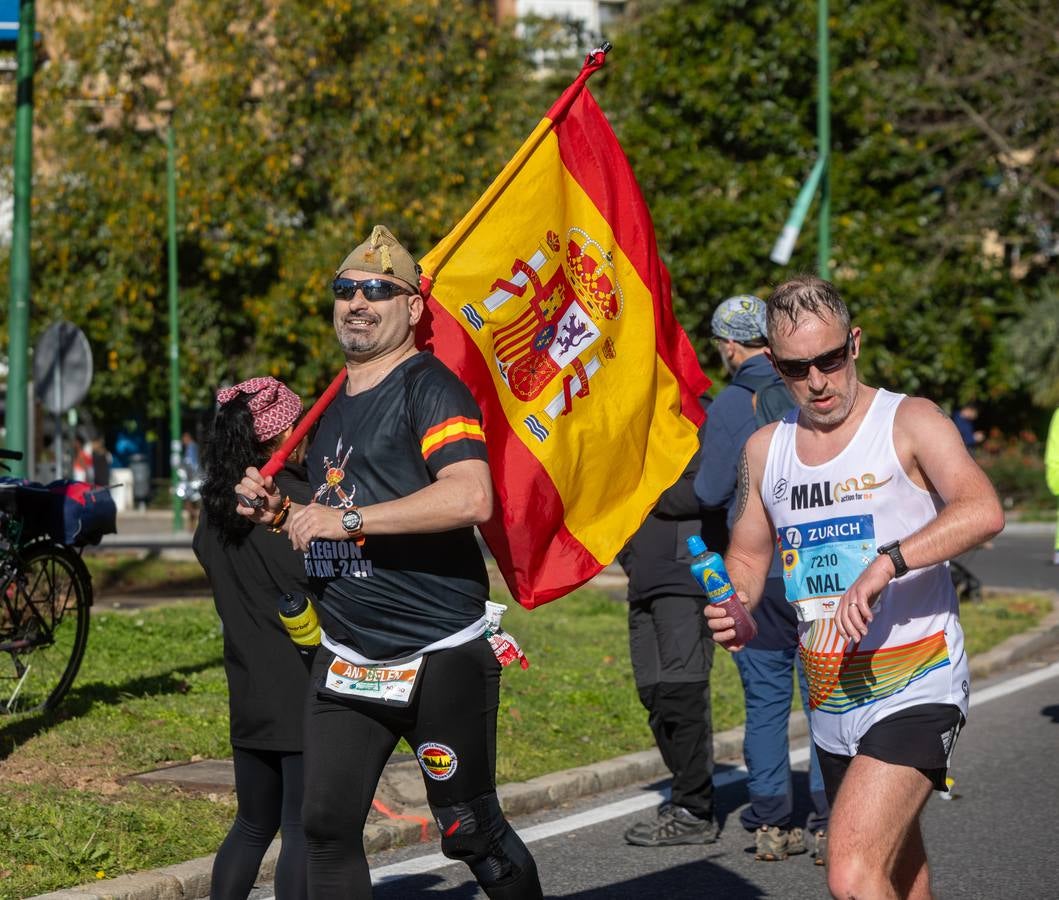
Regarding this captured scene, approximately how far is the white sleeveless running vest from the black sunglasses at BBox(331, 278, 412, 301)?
3.82 ft

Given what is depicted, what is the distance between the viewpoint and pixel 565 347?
5.60 metres

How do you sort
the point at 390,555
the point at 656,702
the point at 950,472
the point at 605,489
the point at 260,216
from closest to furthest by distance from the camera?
1. the point at 950,472
2. the point at 390,555
3. the point at 605,489
4. the point at 656,702
5. the point at 260,216

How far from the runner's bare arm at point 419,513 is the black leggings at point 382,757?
1.28ft

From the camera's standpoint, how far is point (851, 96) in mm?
30359

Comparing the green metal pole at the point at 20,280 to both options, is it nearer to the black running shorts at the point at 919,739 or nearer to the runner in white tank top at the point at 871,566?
the runner in white tank top at the point at 871,566

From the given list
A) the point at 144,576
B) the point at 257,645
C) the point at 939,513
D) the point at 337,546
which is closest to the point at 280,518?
the point at 337,546

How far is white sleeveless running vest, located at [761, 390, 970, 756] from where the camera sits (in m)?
4.12

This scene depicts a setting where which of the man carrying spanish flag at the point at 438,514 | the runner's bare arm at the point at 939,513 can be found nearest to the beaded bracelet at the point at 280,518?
the man carrying spanish flag at the point at 438,514

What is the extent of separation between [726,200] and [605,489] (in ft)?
85.1

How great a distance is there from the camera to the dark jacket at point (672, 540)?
6844 mm

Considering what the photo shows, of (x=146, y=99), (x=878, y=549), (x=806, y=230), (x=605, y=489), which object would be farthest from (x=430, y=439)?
(x=146, y=99)

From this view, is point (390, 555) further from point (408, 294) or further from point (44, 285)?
point (44, 285)

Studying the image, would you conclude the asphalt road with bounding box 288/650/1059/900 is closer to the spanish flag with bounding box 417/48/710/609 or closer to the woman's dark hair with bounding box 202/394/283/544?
the spanish flag with bounding box 417/48/710/609

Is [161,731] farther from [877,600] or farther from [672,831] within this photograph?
[877,600]
